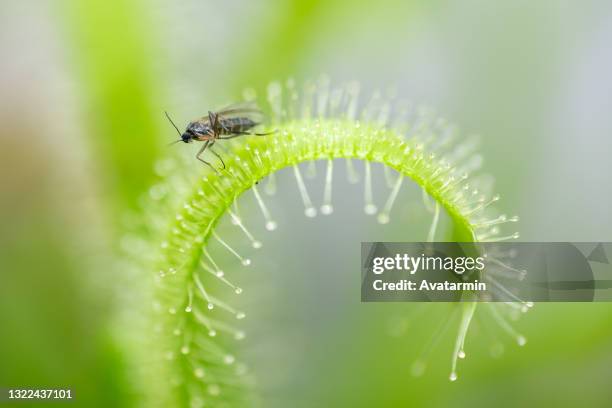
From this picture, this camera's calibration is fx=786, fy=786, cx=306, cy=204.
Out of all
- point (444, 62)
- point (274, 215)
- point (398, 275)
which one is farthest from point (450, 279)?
point (444, 62)

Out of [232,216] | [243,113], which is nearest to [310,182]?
[243,113]

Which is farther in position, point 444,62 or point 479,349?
point 444,62

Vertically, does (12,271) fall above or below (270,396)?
above

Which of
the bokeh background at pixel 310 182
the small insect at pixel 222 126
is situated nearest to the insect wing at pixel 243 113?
the small insect at pixel 222 126

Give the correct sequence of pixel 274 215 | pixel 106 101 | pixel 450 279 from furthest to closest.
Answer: pixel 274 215, pixel 106 101, pixel 450 279

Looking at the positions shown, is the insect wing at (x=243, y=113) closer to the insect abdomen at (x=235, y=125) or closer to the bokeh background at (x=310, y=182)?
the insect abdomen at (x=235, y=125)

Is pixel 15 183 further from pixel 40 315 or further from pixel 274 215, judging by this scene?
pixel 274 215

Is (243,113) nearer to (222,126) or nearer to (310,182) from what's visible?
(222,126)
